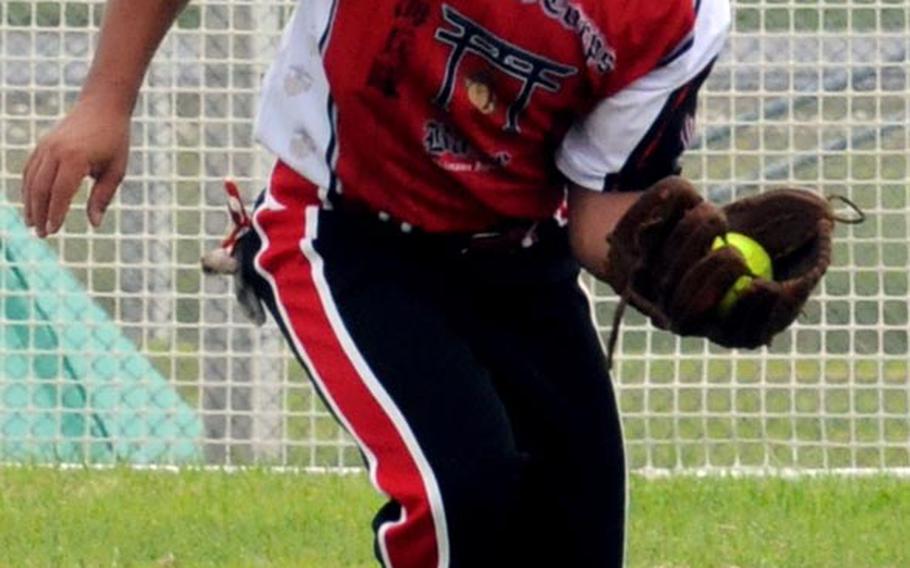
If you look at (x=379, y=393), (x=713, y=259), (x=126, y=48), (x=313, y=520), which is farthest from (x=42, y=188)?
(x=313, y=520)

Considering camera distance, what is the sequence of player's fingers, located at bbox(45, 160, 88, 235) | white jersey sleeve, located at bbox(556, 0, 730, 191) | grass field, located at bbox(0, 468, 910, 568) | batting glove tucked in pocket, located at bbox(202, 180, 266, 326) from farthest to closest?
1. grass field, located at bbox(0, 468, 910, 568)
2. batting glove tucked in pocket, located at bbox(202, 180, 266, 326)
3. white jersey sleeve, located at bbox(556, 0, 730, 191)
4. player's fingers, located at bbox(45, 160, 88, 235)

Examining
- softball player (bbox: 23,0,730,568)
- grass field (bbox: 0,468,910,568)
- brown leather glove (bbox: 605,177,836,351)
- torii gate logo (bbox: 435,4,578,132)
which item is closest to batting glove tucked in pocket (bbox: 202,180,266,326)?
softball player (bbox: 23,0,730,568)

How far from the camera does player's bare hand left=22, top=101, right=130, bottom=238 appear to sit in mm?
3475

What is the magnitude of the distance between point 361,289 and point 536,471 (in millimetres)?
421

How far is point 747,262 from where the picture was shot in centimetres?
342

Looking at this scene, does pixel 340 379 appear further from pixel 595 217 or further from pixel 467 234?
Answer: pixel 595 217

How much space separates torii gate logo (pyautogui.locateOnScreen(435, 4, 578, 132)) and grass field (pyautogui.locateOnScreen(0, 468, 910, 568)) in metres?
2.06

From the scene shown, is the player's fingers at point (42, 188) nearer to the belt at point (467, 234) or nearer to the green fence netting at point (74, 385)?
the belt at point (467, 234)

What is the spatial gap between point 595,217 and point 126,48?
0.73 meters

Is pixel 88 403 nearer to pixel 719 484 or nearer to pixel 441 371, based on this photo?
pixel 719 484

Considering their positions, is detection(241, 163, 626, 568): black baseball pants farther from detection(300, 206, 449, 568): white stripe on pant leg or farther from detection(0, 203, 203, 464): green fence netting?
detection(0, 203, 203, 464): green fence netting

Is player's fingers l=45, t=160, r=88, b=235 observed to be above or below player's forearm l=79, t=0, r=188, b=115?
below

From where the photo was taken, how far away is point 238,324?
24.2ft

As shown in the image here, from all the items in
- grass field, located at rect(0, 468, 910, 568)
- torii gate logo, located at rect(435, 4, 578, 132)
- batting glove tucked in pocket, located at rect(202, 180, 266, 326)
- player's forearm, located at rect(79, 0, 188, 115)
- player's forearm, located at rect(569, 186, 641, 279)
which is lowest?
grass field, located at rect(0, 468, 910, 568)
